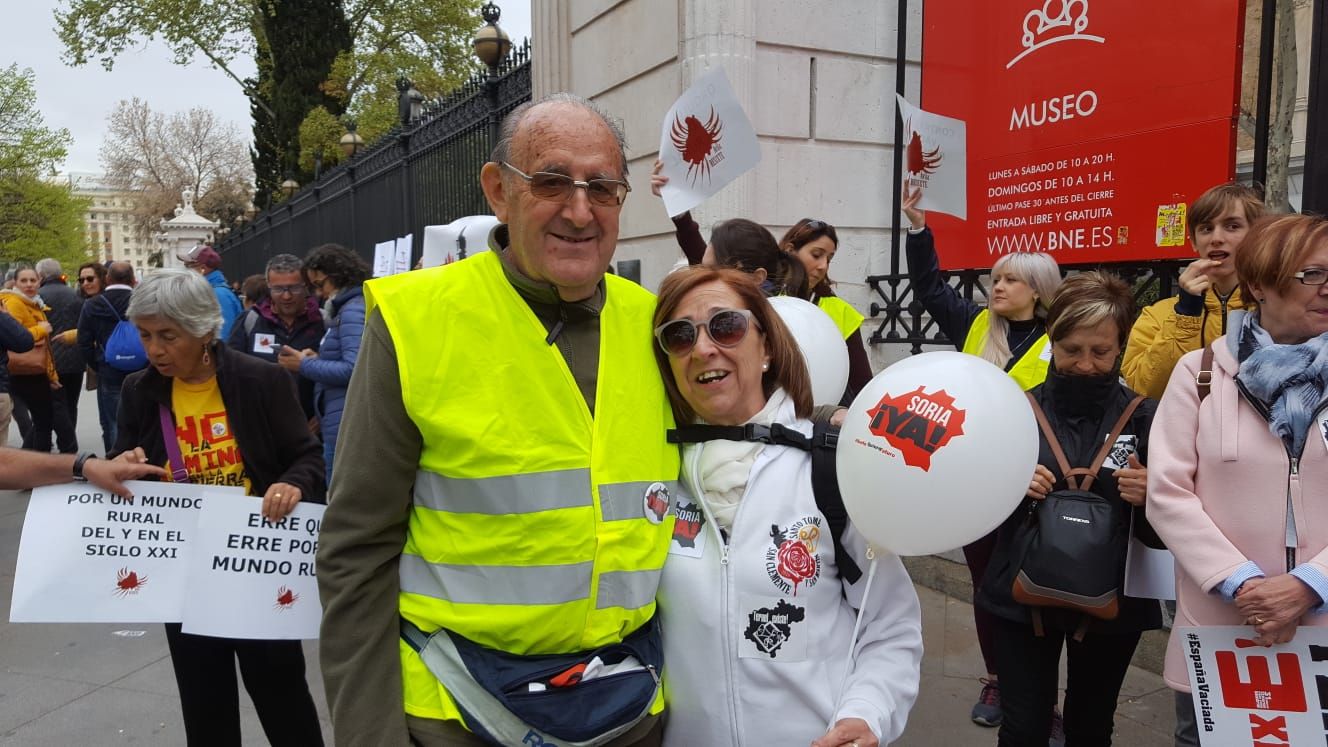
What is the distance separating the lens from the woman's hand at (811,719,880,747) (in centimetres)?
165

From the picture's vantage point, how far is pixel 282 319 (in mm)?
5469

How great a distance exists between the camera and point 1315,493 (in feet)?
7.15

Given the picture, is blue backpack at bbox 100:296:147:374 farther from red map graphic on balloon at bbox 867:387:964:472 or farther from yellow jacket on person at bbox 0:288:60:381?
red map graphic on balloon at bbox 867:387:964:472

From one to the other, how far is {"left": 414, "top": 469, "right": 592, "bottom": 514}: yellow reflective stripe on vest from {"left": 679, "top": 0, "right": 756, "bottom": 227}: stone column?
426cm

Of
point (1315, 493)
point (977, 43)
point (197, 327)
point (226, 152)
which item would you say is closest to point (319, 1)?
point (226, 152)

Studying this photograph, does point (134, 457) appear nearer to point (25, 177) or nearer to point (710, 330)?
point (710, 330)

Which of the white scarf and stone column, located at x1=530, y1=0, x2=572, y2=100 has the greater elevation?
stone column, located at x1=530, y1=0, x2=572, y2=100

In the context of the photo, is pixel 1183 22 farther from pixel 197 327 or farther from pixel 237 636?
pixel 237 636

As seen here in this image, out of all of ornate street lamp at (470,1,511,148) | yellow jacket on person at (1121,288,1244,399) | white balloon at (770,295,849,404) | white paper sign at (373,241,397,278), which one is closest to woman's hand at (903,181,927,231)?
yellow jacket on person at (1121,288,1244,399)

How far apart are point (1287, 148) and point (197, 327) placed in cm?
562

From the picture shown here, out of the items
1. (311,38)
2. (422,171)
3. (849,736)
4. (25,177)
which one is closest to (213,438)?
(849,736)

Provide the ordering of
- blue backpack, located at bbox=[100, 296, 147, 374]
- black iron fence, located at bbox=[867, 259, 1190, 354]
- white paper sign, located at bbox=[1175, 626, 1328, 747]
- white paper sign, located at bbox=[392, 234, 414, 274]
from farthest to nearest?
white paper sign, located at bbox=[392, 234, 414, 274], blue backpack, located at bbox=[100, 296, 147, 374], black iron fence, located at bbox=[867, 259, 1190, 354], white paper sign, located at bbox=[1175, 626, 1328, 747]

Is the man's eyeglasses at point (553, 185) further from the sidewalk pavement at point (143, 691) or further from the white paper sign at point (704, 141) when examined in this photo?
the sidewalk pavement at point (143, 691)

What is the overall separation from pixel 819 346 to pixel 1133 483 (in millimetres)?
985
